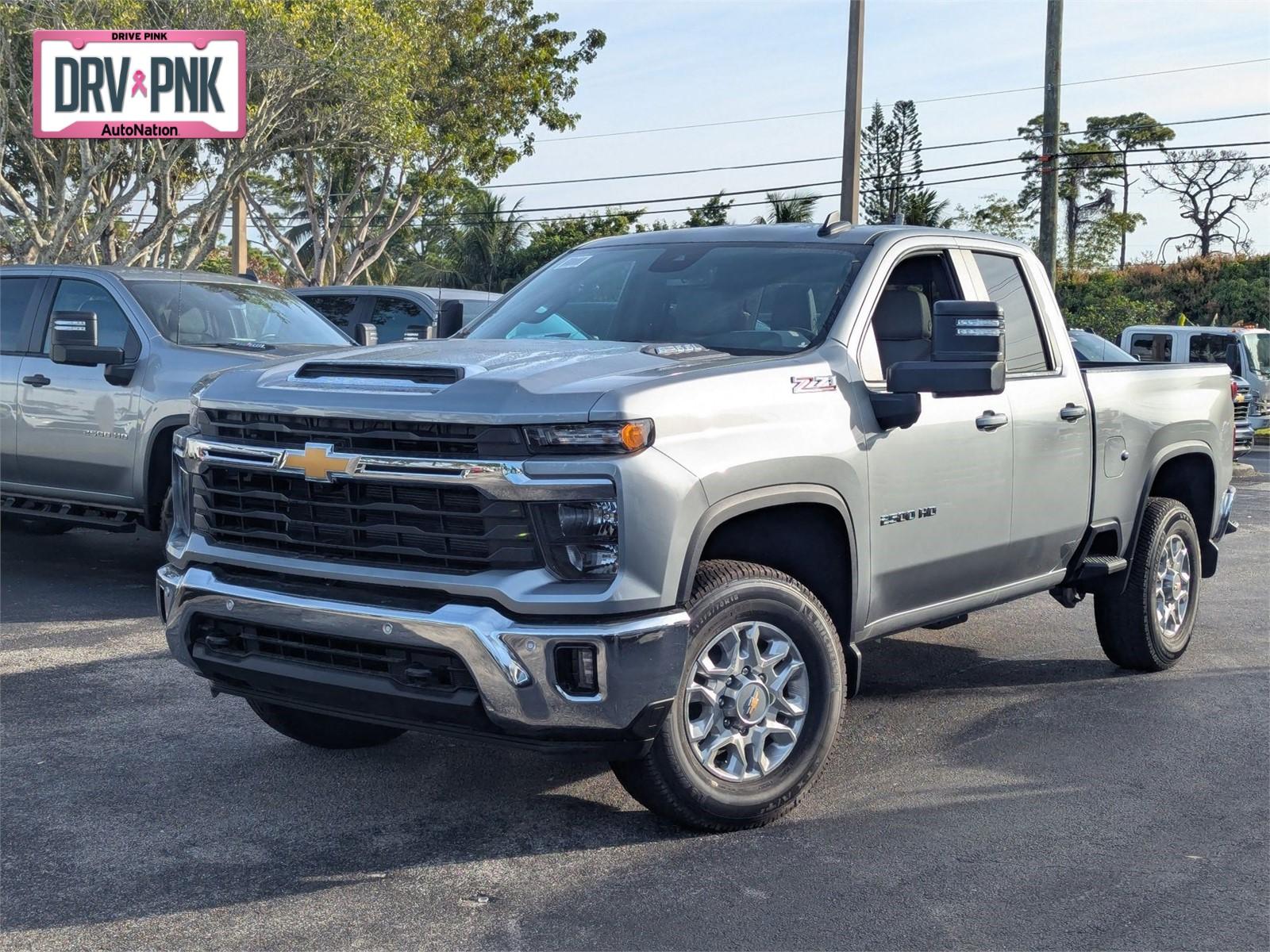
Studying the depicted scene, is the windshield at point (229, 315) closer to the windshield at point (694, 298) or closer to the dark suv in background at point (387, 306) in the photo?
the windshield at point (694, 298)

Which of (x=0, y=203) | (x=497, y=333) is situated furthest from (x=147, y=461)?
(x=0, y=203)

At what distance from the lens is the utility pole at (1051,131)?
2377 centimetres

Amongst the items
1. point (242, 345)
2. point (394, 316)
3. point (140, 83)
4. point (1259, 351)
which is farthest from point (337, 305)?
point (1259, 351)

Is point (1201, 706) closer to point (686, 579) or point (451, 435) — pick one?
point (686, 579)

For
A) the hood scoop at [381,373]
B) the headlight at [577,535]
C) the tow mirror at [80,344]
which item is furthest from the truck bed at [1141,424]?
the tow mirror at [80,344]

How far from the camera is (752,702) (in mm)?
4434

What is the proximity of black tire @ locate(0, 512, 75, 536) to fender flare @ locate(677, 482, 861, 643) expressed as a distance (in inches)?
291

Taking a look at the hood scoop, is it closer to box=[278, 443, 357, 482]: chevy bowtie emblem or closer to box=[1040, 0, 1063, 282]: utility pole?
box=[278, 443, 357, 482]: chevy bowtie emblem

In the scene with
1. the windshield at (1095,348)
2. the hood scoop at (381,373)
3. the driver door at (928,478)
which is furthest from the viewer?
the windshield at (1095,348)

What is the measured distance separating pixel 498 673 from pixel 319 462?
0.89 m

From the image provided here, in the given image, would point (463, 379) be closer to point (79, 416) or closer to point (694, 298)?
point (694, 298)

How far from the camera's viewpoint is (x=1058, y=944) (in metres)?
3.70

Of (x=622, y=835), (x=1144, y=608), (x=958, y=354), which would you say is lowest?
(x=622, y=835)

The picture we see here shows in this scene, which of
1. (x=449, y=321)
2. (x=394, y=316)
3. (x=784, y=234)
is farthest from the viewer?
(x=394, y=316)
